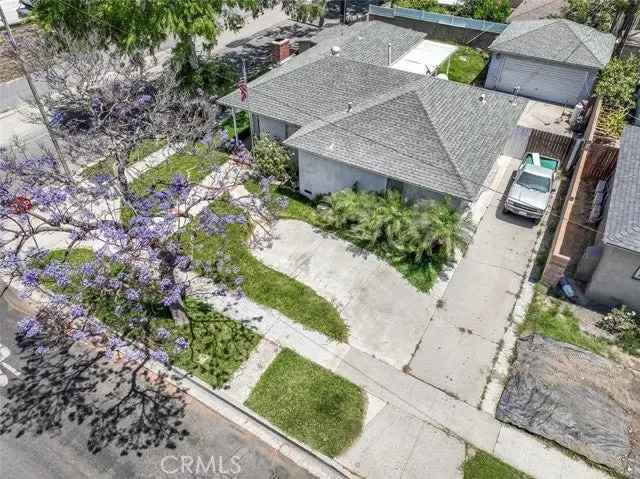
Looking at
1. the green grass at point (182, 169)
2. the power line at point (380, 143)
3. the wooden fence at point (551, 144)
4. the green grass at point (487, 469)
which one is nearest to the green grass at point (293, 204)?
the green grass at point (182, 169)

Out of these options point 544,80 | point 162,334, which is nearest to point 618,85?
point 544,80

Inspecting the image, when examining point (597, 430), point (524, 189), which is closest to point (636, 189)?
point (524, 189)

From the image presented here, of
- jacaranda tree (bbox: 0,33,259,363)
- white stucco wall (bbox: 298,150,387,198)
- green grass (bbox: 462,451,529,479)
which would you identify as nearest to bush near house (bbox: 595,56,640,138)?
white stucco wall (bbox: 298,150,387,198)

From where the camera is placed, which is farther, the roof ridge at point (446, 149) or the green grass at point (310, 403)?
the roof ridge at point (446, 149)

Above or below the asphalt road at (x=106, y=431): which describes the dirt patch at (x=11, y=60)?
above

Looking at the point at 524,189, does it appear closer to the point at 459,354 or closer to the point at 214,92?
the point at 459,354

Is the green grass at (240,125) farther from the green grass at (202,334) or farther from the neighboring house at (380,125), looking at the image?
the green grass at (202,334)
